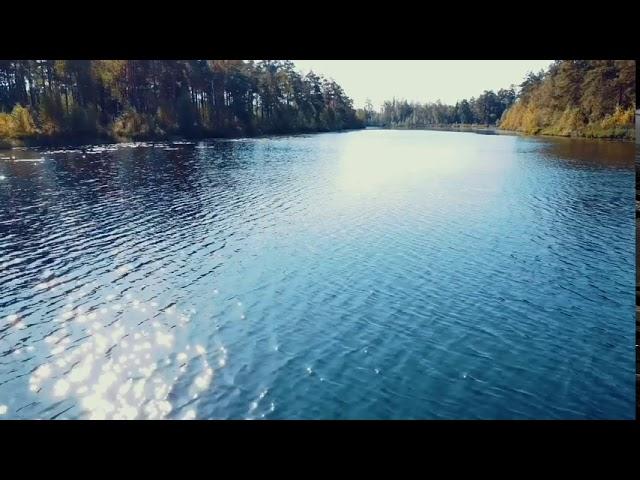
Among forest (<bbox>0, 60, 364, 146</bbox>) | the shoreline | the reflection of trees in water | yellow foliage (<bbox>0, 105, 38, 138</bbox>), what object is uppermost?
forest (<bbox>0, 60, 364, 146</bbox>)

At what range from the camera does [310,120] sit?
137125 millimetres

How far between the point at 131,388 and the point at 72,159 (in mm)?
51443

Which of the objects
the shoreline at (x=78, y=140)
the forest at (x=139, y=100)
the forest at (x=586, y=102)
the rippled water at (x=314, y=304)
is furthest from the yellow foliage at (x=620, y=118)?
the shoreline at (x=78, y=140)

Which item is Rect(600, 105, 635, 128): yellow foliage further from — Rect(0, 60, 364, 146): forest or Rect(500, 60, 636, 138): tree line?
Rect(0, 60, 364, 146): forest

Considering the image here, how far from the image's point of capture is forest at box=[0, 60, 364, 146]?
72438 millimetres

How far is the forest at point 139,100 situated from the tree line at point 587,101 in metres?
60.9

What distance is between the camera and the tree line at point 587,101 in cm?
8056

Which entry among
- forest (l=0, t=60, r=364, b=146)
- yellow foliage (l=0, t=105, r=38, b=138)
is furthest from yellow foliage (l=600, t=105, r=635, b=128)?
yellow foliage (l=0, t=105, r=38, b=138)

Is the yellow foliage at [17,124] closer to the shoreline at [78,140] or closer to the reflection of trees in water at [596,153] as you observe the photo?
the shoreline at [78,140]

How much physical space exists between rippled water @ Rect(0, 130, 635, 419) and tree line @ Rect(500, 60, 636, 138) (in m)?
50.8

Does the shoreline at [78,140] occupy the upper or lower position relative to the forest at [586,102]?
lower

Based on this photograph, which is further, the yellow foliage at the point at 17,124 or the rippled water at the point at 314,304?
the yellow foliage at the point at 17,124

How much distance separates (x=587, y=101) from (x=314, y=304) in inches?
3527
